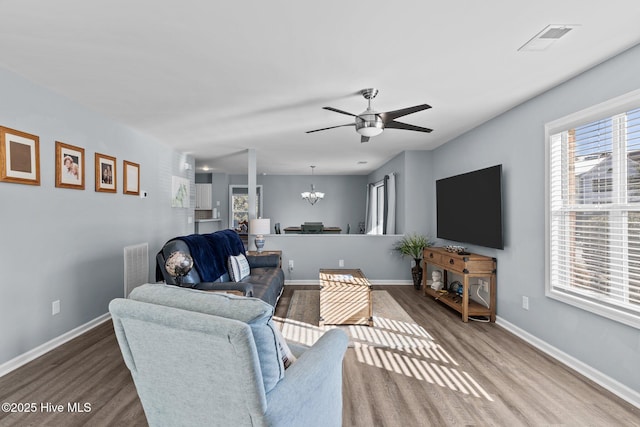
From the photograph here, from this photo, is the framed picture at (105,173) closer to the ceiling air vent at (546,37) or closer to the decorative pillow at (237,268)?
the decorative pillow at (237,268)

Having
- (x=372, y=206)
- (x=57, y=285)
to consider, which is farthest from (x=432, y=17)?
(x=372, y=206)

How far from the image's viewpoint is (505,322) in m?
3.83

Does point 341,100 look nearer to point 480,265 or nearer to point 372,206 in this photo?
point 480,265

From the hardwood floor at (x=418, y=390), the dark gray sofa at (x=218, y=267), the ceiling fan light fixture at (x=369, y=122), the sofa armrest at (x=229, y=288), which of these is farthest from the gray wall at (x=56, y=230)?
the ceiling fan light fixture at (x=369, y=122)

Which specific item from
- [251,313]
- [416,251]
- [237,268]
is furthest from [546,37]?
[416,251]

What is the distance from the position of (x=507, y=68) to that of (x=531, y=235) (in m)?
1.70

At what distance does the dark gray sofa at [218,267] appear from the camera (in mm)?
3263

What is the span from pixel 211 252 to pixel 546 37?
3651 mm

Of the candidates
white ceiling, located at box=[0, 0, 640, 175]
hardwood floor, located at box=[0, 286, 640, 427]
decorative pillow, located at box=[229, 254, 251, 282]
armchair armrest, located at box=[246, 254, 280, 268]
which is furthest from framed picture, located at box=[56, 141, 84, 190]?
armchair armrest, located at box=[246, 254, 280, 268]

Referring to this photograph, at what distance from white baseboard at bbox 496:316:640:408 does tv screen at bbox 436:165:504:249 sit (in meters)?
0.96

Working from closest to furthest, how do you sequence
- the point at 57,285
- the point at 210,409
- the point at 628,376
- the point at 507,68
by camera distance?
the point at 210,409, the point at 628,376, the point at 507,68, the point at 57,285

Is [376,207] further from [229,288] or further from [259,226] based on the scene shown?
[229,288]

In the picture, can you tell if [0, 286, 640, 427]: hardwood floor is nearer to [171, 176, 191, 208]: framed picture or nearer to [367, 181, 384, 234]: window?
[171, 176, 191, 208]: framed picture

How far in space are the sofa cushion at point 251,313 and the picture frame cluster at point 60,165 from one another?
7.59ft
